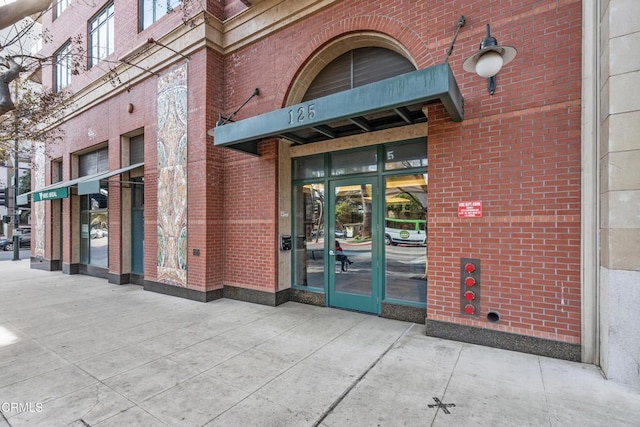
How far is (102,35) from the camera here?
33.9 feet

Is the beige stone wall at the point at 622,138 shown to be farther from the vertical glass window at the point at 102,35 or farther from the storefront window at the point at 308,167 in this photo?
the vertical glass window at the point at 102,35

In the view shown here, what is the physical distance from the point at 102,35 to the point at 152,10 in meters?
3.34

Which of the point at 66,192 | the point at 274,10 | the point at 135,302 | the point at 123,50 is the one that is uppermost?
the point at 123,50

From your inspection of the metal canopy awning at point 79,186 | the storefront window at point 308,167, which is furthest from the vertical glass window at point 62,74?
the storefront window at point 308,167

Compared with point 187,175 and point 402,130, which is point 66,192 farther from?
point 402,130

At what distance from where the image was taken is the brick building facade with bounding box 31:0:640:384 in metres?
3.70

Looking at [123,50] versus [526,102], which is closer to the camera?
[526,102]

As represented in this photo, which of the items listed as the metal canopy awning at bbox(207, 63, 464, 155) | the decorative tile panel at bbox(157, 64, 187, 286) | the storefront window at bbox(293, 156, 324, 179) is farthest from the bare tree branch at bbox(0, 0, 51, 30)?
the storefront window at bbox(293, 156, 324, 179)

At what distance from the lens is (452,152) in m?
4.47

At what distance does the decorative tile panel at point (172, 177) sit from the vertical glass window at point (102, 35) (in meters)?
3.95

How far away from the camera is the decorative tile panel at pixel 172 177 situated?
7.27 metres

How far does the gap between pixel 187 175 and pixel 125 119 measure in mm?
3670

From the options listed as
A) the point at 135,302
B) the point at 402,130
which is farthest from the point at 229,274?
the point at 402,130

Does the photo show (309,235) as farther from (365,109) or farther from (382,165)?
(365,109)
